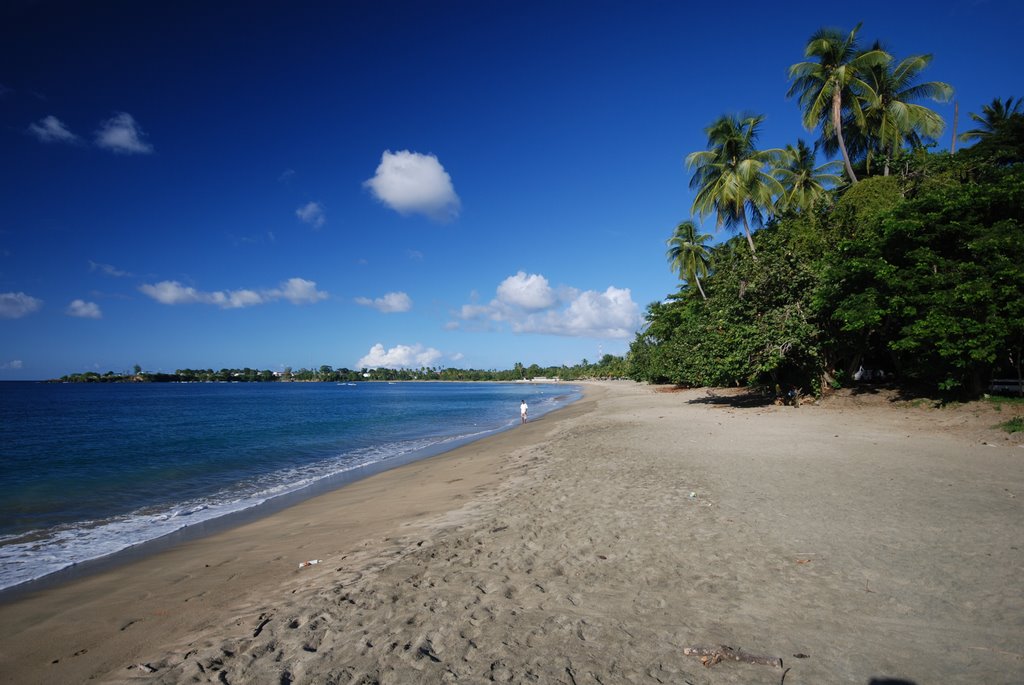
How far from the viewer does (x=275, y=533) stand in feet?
26.2

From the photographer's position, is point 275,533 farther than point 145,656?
Yes

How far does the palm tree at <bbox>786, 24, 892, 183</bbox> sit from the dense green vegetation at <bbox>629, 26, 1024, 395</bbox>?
6 cm

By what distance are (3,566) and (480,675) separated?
833cm

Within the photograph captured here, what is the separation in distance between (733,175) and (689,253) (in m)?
19.6

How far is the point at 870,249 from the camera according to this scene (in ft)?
55.3

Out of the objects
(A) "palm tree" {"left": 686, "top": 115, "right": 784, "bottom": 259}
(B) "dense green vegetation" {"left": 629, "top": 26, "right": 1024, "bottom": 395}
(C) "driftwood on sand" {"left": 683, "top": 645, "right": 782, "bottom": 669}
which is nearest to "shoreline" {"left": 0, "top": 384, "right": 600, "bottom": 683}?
(C) "driftwood on sand" {"left": 683, "top": 645, "right": 782, "bottom": 669}

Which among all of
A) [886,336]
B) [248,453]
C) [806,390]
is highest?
[886,336]

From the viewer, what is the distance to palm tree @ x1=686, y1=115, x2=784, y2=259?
2933cm

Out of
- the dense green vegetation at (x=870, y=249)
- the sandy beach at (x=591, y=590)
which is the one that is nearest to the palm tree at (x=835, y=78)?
the dense green vegetation at (x=870, y=249)

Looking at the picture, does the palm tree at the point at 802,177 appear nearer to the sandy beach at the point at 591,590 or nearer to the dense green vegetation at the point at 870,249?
the dense green vegetation at the point at 870,249

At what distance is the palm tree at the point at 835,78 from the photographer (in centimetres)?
2448

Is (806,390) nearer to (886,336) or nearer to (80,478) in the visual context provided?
(886,336)

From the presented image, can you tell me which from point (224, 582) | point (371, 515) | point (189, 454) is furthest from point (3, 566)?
point (189, 454)

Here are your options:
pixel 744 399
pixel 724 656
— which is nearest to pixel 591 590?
pixel 724 656
